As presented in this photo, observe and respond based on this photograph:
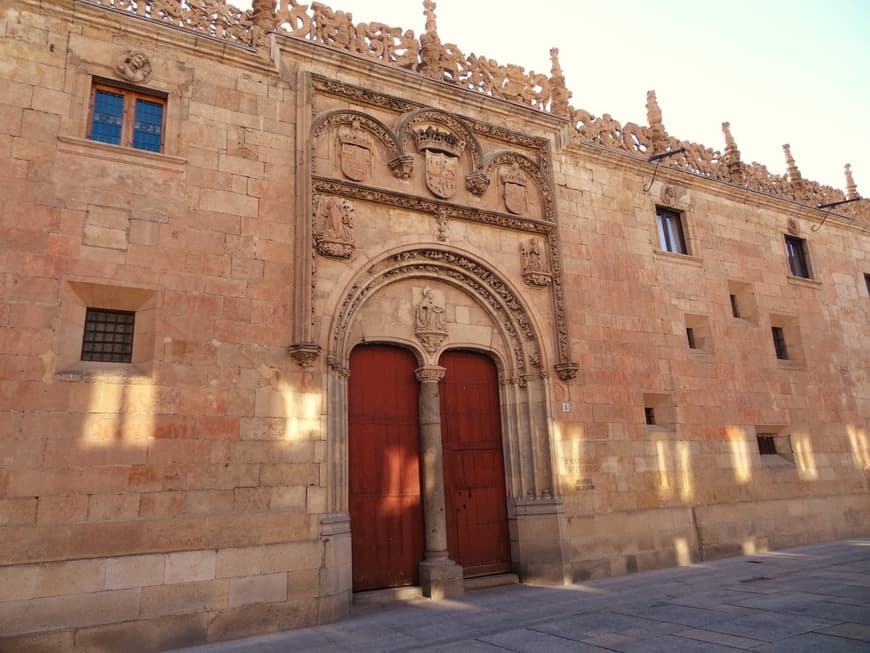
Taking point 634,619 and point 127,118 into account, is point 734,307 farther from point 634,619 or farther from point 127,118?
point 127,118

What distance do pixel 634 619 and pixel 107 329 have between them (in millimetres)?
7247

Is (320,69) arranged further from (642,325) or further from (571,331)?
(642,325)

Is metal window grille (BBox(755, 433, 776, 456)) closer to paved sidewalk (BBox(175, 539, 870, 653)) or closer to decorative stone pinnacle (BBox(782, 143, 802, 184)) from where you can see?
paved sidewalk (BBox(175, 539, 870, 653))

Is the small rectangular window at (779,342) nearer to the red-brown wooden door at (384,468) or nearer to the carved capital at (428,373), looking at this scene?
the carved capital at (428,373)

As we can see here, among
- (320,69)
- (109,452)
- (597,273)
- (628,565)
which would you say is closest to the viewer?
(109,452)

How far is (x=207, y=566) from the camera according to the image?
725 cm

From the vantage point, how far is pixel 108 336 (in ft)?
25.3

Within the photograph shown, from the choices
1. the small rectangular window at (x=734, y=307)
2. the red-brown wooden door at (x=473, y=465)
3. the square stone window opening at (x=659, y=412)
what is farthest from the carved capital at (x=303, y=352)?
the small rectangular window at (x=734, y=307)

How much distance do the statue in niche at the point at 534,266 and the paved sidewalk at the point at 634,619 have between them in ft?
16.6

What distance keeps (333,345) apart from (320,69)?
445 cm

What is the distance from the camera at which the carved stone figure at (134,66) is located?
8.29 meters

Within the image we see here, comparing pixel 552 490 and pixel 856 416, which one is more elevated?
pixel 856 416

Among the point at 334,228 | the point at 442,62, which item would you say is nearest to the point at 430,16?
the point at 442,62

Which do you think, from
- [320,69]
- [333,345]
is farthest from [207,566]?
[320,69]
